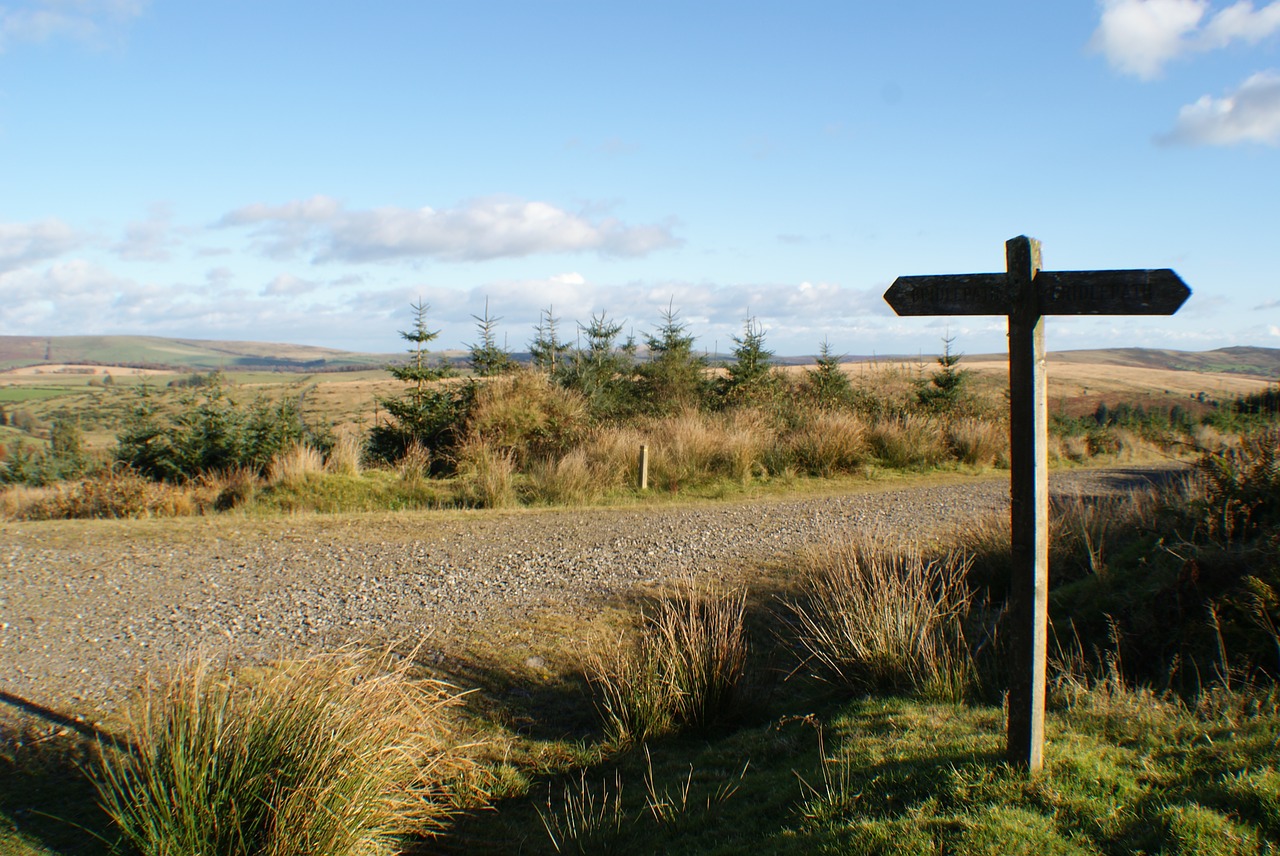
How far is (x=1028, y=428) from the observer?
3285mm

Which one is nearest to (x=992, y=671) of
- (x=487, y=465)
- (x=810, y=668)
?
(x=810, y=668)

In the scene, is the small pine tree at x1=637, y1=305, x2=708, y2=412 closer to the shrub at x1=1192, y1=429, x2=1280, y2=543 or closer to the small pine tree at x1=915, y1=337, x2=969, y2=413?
the small pine tree at x1=915, y1=337, x2=969, y2=413

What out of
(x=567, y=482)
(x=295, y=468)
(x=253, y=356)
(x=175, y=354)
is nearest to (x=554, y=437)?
(x=567, y=482)

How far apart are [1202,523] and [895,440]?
32.4 ft

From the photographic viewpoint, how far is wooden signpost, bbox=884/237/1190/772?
3256mm

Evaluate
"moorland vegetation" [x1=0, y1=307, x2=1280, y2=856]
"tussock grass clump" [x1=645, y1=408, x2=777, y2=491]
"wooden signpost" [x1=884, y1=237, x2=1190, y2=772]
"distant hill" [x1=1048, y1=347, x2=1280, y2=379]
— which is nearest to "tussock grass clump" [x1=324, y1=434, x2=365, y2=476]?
"tussock grass clump" [x1=645, y1=408, x2=777, y2=491]

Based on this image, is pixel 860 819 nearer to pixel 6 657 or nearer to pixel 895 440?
pixel 6 657

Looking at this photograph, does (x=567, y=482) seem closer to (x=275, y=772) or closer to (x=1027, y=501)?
(x=275, y=772)

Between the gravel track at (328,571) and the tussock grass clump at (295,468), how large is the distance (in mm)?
2220

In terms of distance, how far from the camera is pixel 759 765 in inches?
169

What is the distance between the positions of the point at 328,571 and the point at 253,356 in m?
131

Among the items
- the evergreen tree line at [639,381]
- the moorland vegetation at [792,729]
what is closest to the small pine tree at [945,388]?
the evergreen tree line at [639,381]

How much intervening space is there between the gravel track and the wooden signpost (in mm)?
4159

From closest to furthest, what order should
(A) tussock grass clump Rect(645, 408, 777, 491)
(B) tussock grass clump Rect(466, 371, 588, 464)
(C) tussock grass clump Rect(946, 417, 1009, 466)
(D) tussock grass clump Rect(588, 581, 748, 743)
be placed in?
1. (D) tussock grass clump Rect(588, 581, 748, 743)
2. (A) tussock grass clump Rect(645, 408, 777, 491)
3. (B) tussock grass clump Rect(466, 371, 588, 464)
4. (C) tussock grass clump Rect(946, 417, 1009, 466)
